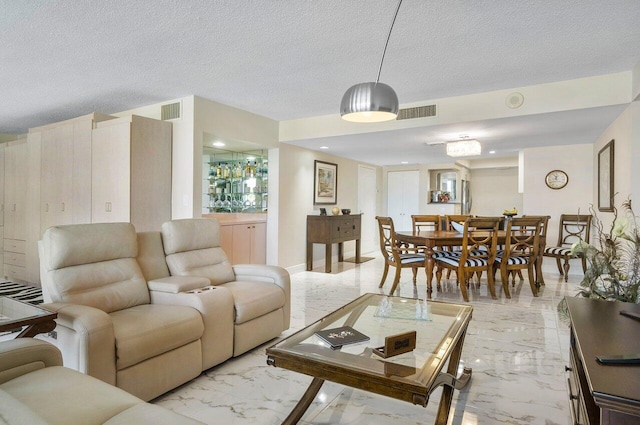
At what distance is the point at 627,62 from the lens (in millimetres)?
3250

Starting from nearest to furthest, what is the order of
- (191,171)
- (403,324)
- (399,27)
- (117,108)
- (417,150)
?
(403,324), (399,27), (191,171), (117,108), (417,150)

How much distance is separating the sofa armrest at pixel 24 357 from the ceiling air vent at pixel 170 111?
342 centimetres

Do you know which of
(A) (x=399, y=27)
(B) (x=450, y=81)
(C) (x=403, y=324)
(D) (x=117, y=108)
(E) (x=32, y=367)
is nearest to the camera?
(E) (x=32, y=367)

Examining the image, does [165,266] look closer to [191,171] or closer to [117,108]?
[191,171]

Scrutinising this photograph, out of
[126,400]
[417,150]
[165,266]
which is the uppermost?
[417,150]

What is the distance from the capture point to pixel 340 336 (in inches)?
70.4

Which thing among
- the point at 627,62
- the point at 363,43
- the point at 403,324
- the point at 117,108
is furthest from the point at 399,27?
the point at 117,108

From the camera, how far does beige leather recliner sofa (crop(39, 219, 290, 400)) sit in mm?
1876

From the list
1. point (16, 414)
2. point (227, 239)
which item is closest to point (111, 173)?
point (227, 239)

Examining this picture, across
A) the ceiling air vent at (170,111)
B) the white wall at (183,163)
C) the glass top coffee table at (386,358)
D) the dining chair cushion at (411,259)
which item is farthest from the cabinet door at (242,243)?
the glass top coffee table at (386,358)

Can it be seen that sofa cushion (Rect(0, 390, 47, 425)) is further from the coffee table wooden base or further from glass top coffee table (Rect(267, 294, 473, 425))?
the coffee table wooden base

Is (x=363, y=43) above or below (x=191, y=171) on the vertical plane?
above

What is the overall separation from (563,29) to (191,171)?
377 centimetres

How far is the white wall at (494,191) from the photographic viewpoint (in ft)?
34.0
